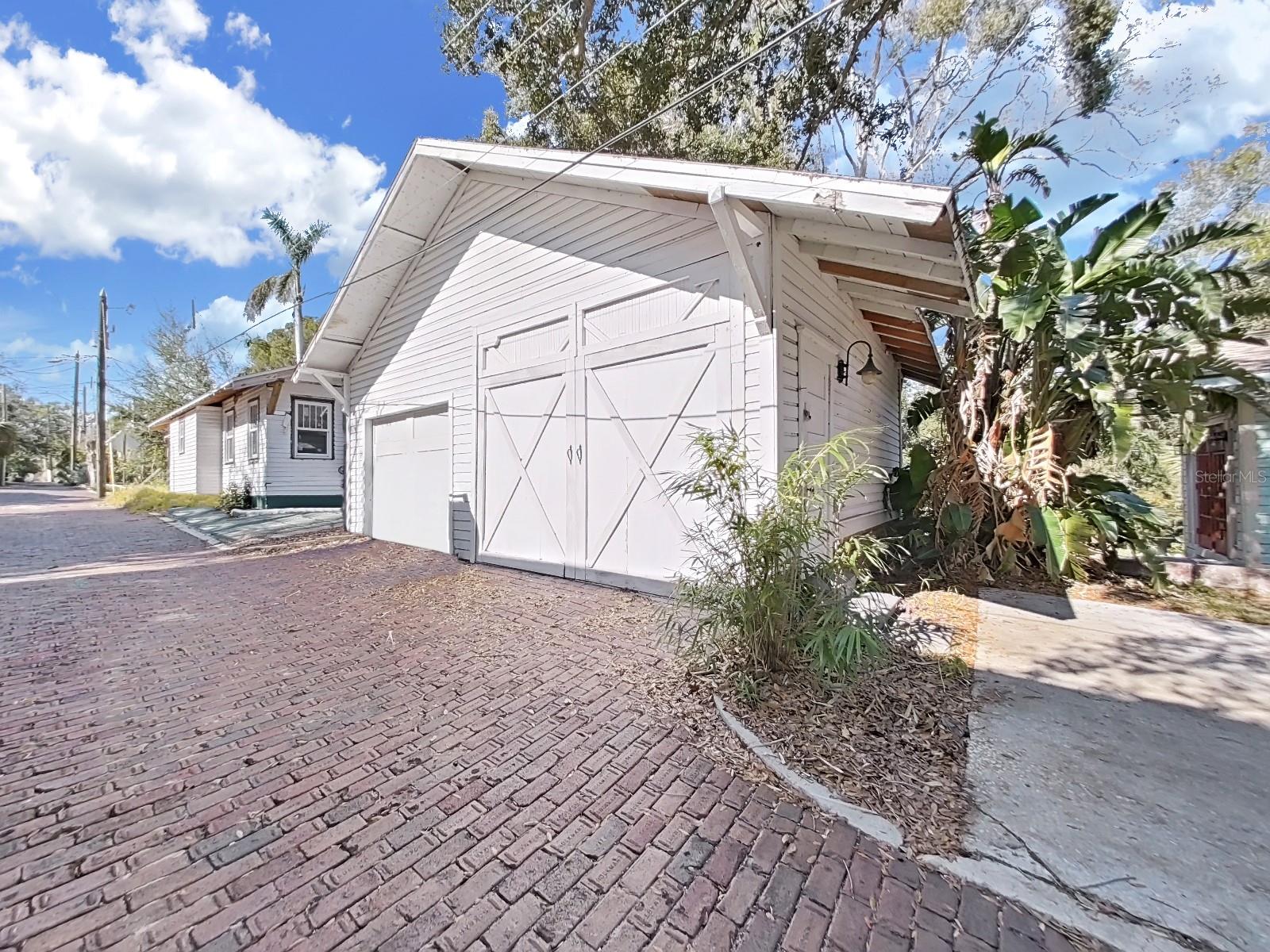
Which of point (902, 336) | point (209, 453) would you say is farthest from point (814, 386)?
point (209, 453)

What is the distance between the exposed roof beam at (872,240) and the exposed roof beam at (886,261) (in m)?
0.18

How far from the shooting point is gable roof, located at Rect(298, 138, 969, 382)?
3.69m

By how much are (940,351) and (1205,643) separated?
17.1 feet

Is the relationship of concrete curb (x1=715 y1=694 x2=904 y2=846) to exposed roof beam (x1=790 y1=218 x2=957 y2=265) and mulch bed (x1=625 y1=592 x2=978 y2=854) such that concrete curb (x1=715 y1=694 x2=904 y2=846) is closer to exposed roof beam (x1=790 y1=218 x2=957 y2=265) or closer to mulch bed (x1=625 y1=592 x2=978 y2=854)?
mulch bed (x1=625 y1=592 x2=978 y2=854)

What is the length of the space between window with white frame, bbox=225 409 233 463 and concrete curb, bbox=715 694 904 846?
765 inches

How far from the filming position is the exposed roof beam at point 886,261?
4.32 m

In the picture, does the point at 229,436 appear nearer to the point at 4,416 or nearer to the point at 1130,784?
the point at 1130,784

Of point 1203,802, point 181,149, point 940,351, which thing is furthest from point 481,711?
point 181,149

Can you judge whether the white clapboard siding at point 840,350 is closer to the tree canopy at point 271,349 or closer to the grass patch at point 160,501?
the grass patch at point 160,501

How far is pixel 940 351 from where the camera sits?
26.5 ft

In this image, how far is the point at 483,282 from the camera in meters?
7.29

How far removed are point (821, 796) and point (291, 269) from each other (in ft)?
76.7

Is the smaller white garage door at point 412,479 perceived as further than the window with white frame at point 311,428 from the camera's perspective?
No
